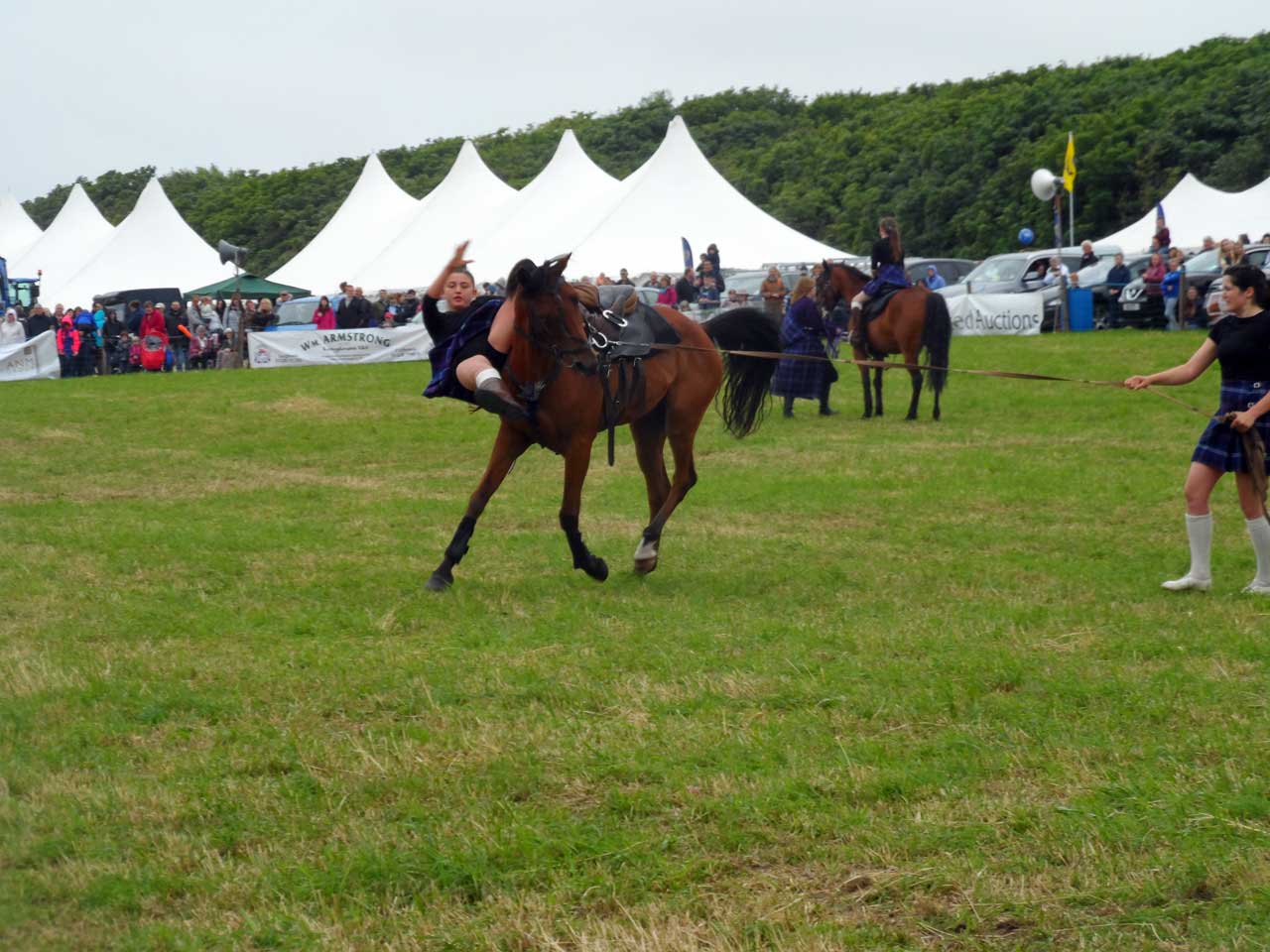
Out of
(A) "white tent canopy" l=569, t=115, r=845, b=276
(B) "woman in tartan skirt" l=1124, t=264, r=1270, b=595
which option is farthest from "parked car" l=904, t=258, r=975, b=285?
(B) "woman in tartan skirt" l=1124, t=264, r=1270, b=595

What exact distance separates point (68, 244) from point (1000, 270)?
34.2 metres

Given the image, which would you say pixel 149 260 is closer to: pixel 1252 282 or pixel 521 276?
pixel 521 276

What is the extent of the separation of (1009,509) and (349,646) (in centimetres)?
639

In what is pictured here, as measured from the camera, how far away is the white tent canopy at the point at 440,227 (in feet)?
137

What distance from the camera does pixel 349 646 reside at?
7492 mm

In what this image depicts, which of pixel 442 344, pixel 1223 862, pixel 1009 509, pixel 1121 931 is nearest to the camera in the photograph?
pixel 1121 931

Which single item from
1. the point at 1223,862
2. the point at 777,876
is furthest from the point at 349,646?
the point at 1223,862

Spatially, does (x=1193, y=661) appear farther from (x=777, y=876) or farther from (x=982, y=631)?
(x=777, y=876)

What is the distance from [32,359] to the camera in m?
30.7

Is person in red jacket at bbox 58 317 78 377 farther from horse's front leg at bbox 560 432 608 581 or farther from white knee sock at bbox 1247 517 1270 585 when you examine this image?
white knee sock at bbox 1247 517 1270 585

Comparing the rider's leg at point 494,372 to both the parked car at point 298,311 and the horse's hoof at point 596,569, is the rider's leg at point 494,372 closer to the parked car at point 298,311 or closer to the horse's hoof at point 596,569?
the horse's hoof at point 596,569

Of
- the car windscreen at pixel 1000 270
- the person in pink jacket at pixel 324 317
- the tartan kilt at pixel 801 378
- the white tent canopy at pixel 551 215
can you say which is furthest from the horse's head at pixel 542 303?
the white tent canopy at pixel 551 215

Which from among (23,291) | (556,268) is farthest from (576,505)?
(23,291)

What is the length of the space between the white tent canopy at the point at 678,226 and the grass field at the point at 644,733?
25680 millimetres
